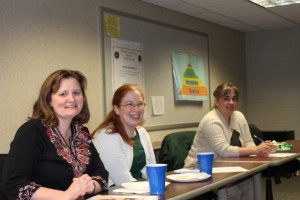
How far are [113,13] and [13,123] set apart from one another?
148cm

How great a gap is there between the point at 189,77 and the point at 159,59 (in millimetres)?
620

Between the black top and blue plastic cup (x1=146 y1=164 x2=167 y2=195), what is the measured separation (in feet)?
1.00

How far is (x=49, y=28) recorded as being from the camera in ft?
11.0

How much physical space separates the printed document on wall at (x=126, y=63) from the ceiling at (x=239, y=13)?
1.94ft

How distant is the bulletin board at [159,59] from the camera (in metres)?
3.92

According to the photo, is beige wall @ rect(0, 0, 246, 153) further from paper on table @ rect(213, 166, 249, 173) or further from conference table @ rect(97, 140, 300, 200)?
paper on table @ rect(213, 166, 249, 173)

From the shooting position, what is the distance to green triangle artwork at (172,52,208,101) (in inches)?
191

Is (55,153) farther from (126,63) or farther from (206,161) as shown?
(126,63)

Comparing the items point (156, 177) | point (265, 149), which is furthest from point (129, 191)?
point (265, 149)

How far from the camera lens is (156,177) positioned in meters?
1.73

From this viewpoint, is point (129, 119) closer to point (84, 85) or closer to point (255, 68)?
point (84, 85)

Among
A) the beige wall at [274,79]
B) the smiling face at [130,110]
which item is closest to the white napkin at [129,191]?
the smiling face at [130,110]

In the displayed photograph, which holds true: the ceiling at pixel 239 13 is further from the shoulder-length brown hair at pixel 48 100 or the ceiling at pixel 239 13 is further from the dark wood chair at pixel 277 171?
the shoulder-length brown hair at pixel 48 100

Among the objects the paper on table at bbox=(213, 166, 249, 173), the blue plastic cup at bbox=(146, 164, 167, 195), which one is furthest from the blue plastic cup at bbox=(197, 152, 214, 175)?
the blue plastic cup at bbox=(146, 164, 167, 195)
